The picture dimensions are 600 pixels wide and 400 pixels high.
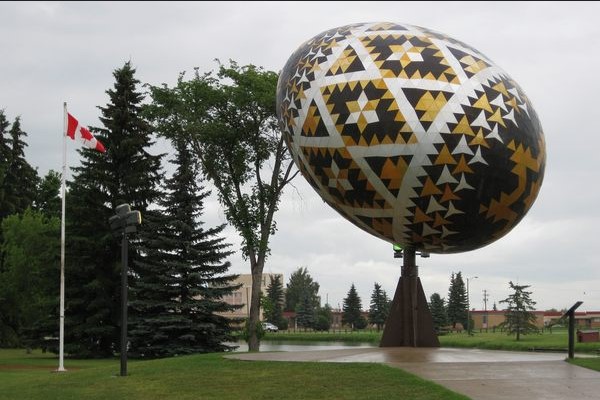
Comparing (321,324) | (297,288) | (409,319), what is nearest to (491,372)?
→ (409,319)

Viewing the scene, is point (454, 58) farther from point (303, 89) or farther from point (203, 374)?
point (203, 374)

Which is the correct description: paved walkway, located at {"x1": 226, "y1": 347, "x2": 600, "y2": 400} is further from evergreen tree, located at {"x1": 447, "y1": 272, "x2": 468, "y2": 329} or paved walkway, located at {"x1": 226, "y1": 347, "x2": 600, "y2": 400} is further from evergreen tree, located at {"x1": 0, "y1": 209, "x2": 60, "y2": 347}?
evergreen tree, located at {"x1": 447, "y1": 272, "x2": 468, "y2": 329}

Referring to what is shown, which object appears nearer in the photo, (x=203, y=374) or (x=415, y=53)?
(x=203, y=374)

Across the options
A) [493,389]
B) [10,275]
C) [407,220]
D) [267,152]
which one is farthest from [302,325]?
[493,389]

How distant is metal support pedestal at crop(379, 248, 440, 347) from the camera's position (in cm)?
2223

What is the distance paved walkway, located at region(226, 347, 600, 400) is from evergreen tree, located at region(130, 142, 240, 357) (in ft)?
51.0

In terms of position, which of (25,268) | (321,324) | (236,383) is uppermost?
(25,268)

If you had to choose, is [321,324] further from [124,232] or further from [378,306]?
[124,232]

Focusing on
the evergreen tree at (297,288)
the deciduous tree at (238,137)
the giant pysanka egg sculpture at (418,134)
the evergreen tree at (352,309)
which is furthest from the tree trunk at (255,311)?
the evergreen tree at (297,288)

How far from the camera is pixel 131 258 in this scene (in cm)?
3812

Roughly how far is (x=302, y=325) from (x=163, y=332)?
69.8 meters

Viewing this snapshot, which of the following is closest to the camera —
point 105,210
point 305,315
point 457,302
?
point 105,210

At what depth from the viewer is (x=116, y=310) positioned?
37.7 meters

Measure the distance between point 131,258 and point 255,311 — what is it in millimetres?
7848
